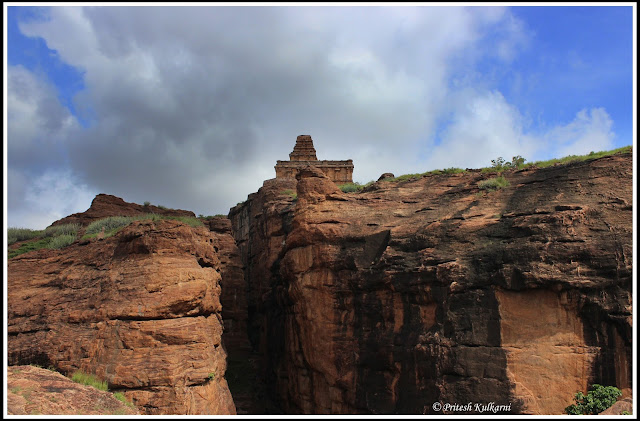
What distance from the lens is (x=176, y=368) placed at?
16.5 m

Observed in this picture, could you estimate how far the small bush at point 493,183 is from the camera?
23.0m

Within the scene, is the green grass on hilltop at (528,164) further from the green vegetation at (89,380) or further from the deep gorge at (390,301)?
the green vegetation at (89,380)

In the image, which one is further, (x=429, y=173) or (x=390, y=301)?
(x=429, y=173)

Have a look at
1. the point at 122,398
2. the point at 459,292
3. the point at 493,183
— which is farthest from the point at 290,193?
the point at 122,398

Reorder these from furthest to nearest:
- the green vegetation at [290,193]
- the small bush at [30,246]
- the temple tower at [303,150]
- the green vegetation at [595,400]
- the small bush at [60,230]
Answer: the temple tower at [303,150] → the green vegetation at [290,193] → the small bush at [60,230] → the small bush at [30,246] → the green vegetation at [595,400]

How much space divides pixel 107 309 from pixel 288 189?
17884 millimetres

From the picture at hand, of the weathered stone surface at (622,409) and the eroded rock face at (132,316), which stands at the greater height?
the eroded rock face at (132,316)

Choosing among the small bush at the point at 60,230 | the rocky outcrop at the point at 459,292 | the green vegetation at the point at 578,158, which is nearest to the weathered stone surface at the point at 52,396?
the rocky outcrop at the point at 459,292

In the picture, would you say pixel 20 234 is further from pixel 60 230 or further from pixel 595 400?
pixel 595 400

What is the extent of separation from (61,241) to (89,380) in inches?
343

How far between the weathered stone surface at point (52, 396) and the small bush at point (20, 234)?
994 cm

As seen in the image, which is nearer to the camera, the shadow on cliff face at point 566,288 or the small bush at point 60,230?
the shadow on cliff face at point 566,288

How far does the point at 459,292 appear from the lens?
18.7m

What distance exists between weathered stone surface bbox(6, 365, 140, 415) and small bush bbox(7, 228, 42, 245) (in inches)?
392
